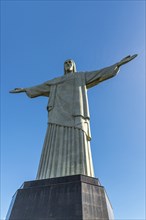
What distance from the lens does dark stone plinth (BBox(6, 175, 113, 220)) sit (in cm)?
537

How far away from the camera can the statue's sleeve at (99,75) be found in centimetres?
905

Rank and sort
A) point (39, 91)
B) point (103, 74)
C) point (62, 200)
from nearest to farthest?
point (62, 200) → point (103, 74) → point (39, 91)

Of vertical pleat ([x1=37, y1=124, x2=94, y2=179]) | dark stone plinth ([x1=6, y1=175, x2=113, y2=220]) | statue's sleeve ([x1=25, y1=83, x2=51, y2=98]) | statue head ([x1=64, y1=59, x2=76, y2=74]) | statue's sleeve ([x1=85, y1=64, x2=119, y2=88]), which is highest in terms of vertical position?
statue head ([x1=64, y1=59, x2=76, y2=74])

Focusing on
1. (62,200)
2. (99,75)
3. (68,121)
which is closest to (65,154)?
(68,121)

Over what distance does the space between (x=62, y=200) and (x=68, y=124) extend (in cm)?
296

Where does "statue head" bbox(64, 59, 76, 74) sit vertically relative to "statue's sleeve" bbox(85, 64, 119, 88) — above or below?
above

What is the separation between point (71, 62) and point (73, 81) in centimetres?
157

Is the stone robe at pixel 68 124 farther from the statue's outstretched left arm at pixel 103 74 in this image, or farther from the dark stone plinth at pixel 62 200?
the dark stone plinth at pixel 62 200

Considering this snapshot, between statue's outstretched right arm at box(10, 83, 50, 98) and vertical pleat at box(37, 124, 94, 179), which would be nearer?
vertical pleat at box(37, 124, 94, 179)

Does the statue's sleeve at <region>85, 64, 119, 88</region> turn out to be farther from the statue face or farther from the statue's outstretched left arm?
the statue face

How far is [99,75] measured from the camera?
9.32 metres

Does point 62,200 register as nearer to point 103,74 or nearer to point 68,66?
point 103,74

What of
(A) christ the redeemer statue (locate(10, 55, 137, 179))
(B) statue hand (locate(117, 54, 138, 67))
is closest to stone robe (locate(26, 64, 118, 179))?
(A) christ the redeemer statue (locate(10, 55, 137, 179))

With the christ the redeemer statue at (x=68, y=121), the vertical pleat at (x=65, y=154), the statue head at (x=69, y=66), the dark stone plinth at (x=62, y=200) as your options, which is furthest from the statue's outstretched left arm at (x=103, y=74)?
the dark stone plinth at (x=62, y=200)
